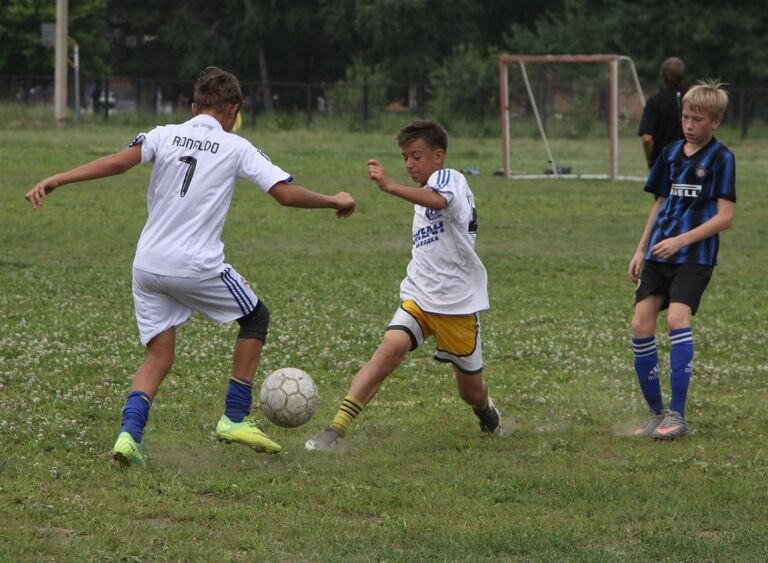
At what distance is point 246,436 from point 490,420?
1.49 m

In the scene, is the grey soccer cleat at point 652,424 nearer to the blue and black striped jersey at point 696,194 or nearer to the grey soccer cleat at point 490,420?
the grey soccer cleat at point 490,420

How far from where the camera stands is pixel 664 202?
7.45 metres

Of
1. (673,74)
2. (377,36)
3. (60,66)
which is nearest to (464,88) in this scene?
(377,36)

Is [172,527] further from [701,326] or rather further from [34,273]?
[34,273]

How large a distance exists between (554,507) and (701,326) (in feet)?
18.3

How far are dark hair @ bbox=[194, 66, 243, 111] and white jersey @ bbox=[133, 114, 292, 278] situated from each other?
4.7 inches

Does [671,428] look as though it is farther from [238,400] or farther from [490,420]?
[238,400]

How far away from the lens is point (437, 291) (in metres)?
7.03

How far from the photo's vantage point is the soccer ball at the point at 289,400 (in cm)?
672

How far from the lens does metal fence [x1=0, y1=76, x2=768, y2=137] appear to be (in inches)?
1896

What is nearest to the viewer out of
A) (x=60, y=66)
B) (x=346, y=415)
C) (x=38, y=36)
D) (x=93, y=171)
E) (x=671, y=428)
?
(x=93, y=171)

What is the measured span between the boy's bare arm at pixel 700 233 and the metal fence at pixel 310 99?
39.4 metres

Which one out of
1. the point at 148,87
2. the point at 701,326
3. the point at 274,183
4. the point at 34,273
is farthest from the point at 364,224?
the point at 148,87

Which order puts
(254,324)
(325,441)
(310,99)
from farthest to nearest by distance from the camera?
(310,99), (325,441), (254,324)
